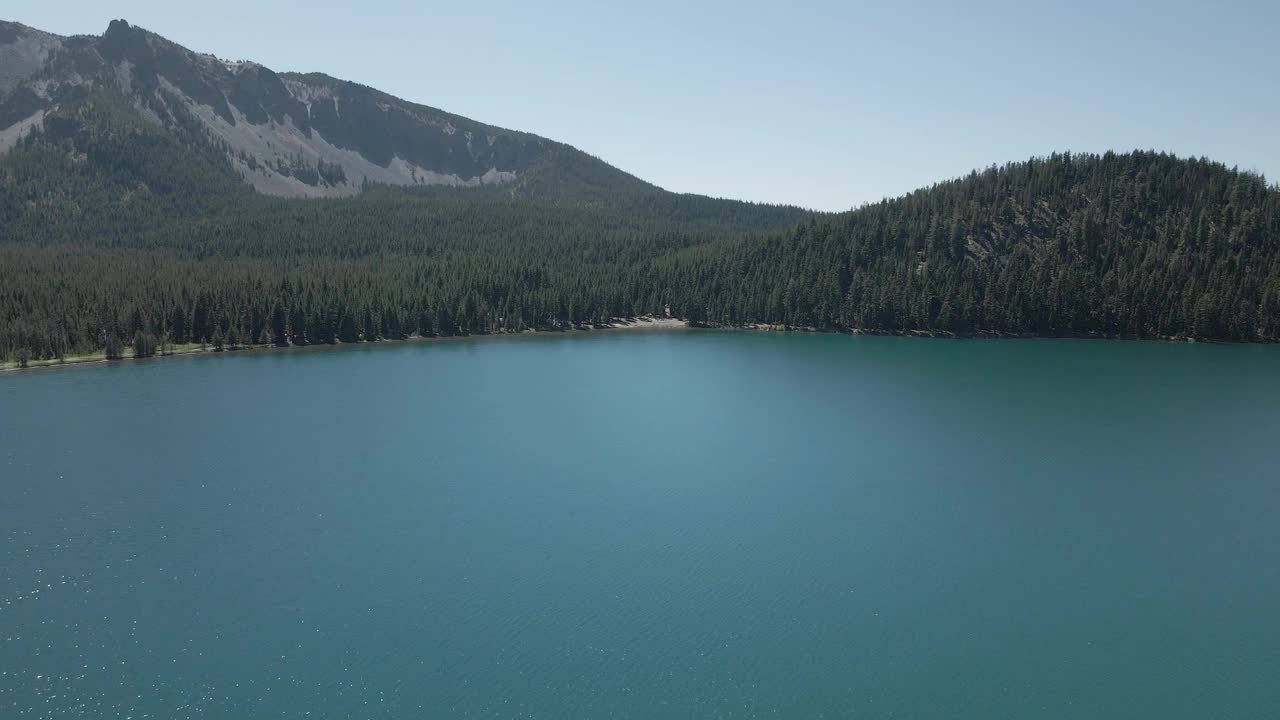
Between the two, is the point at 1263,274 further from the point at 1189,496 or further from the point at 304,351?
the point at 304,351

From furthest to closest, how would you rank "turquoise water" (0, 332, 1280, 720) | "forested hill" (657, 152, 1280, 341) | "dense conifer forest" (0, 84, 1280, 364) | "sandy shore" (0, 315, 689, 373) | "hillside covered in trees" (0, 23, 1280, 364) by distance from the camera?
"forested hill" (657, 152, 1280, 341), "hillside covered in trees" (0, 23, 1280, 364), "dense conifer forest" (0, 84, 1280, 364), "sandy shore" (0, 315, 689, 373), "turquoise water" (0, 332, 1280, 720)

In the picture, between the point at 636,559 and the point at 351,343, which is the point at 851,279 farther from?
the point at 636,559

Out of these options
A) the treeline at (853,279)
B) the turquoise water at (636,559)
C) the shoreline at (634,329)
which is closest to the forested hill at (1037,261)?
the treeline at (853,279)

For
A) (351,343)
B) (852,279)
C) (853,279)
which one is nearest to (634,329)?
(853,279)

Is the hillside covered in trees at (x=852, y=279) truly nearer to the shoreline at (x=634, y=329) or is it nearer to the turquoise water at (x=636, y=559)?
the shoreline at (x=634, y=329)

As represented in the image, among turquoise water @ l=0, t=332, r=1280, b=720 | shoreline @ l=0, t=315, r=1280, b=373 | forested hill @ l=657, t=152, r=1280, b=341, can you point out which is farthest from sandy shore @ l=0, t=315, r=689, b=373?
turquoise water @ l=0, t=332, r=1280, b=720

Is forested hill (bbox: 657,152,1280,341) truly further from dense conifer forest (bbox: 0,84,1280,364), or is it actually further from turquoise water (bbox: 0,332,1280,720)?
turquoise water (bbox: 0,332,1280,720)

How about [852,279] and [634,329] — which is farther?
[852,279]
